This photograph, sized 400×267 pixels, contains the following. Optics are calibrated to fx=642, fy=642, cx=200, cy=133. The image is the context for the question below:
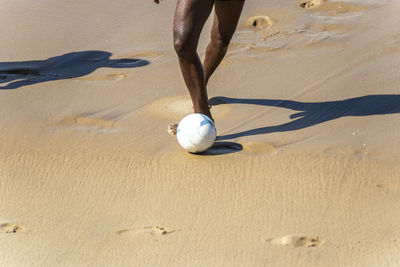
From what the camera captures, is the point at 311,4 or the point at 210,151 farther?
the point at 311,4

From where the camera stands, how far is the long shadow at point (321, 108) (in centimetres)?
529

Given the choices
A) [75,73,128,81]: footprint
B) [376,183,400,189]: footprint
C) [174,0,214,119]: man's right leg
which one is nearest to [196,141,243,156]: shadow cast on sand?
[174,0,214,119]: man's right leg

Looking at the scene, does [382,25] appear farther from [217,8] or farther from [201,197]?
[201,197]

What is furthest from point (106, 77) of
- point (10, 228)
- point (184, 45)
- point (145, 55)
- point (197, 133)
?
point (10, 228)

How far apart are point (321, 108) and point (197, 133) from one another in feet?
4.85

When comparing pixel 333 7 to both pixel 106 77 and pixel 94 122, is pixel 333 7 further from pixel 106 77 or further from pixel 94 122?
pixel 94 122

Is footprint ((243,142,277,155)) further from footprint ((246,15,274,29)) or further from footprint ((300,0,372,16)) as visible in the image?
footprint ((300,0,372,16))

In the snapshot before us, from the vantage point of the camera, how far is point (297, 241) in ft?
12.6

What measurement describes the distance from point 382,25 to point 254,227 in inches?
168

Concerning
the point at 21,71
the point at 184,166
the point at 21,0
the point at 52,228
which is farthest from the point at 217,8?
the point at 21,0

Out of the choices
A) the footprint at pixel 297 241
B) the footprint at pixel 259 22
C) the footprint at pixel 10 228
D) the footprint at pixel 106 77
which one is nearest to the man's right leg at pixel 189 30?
the footprint at pixel 297 241

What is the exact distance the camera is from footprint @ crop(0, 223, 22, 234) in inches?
159

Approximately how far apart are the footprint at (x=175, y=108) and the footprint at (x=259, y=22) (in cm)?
210

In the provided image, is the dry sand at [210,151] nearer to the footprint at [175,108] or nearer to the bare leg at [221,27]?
the footprint at [175,108]
